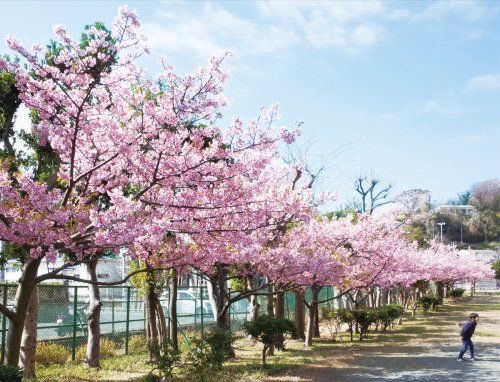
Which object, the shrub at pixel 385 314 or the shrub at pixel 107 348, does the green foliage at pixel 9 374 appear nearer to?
the shrub at pixel 107 348

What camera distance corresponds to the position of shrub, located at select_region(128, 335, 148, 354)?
15.5 metres

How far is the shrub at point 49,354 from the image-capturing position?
12633mm

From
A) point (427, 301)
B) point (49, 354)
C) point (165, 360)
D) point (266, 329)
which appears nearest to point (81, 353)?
point (49, 354)

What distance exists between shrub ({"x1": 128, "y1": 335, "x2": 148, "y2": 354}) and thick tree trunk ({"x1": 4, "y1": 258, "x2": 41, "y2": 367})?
338 inches

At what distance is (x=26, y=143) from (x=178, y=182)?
17.0 feet

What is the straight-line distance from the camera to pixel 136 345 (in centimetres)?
1561

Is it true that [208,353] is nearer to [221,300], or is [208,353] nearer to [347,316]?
[221,300]

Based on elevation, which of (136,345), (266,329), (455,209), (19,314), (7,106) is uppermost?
(455,209)

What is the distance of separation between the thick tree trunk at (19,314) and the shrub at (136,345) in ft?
→ 28.1

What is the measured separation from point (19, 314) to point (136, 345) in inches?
351

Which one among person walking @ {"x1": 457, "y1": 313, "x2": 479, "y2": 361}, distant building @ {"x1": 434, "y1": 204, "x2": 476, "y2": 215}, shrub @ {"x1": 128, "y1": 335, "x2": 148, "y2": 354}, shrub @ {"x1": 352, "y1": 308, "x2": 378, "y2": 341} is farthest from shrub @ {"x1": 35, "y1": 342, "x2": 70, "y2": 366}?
distant building @ {"x1": 434, "y1": 204, "x2": 476, "y2": 215}

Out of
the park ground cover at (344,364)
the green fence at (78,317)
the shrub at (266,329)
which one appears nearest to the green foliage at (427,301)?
the park ground cover at (344,364)

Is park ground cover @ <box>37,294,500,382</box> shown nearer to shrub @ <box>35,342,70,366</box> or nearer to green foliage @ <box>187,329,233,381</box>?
shrub @ <box>35,342,70,366</box>

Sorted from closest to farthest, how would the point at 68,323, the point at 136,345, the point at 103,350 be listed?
the point at 68,323, the point at 103,350, the point at 136,345
